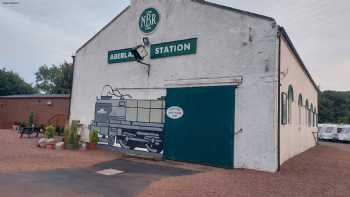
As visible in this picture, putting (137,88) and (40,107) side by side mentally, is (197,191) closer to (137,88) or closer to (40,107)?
(137,88)

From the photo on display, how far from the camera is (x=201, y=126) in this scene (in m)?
9.60

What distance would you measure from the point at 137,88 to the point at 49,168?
5006mm

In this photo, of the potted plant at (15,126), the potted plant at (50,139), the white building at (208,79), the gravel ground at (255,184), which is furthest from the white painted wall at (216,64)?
the potted plant at (15,126)

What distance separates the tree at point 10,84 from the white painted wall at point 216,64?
3486 cm

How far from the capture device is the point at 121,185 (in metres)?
6.35

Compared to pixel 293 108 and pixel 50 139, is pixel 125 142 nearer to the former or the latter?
pixel 50 139

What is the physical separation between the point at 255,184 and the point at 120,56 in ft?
27.8

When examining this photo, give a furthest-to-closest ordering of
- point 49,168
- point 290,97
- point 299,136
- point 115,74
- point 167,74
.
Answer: point 299,136
point 115,74
point 290,97
point 167,74
point 49,168

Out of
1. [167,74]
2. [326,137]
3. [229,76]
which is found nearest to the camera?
[229,76]

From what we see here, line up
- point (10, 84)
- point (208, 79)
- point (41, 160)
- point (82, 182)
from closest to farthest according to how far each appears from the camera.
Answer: point (82, 182) < point (41, 160) < point (208, 79) < point (10, 84)

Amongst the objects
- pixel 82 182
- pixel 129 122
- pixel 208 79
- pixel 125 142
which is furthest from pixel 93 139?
pixel 208 79

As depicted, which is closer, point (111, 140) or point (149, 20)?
point (149, 20)

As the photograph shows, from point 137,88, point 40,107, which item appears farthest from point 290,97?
point 40,107

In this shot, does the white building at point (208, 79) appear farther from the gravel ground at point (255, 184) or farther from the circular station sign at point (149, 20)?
the gravel ground at point (255, 184)
